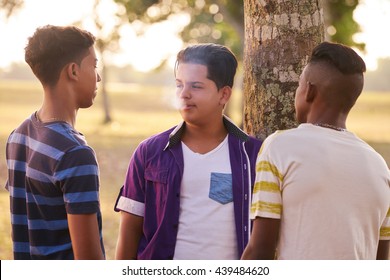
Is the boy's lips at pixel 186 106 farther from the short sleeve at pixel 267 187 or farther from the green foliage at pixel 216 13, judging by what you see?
the green foliage at pixel 216 13

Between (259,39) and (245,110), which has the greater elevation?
(259,39)

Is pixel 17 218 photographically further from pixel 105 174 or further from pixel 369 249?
pixel 105 174

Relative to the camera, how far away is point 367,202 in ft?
9.05

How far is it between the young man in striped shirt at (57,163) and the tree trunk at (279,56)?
0.99 m

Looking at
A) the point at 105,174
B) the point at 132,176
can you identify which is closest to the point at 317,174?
the point at 132,176

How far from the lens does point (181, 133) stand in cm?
339

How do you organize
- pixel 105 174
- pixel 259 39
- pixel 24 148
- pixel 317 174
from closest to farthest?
pixel 317 174, pixel 24 148, pixel 259 39, pixel 105 174

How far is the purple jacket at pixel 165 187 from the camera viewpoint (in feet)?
10.6

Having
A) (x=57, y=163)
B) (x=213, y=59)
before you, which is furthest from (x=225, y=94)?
(x=57, y=163)

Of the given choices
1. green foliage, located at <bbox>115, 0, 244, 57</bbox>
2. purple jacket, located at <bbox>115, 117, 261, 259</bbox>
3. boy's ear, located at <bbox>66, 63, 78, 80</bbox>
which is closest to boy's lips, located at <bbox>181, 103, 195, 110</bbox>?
purple jacket, located at <bbox>115, 117, 261, 259</bbox>

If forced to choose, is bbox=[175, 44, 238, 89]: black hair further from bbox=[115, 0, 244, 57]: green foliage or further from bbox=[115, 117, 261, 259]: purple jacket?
bbox=[115, 0, 244, 57]: green foliage

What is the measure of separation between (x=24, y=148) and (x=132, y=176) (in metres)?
0.53

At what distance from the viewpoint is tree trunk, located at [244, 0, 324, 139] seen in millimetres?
3762

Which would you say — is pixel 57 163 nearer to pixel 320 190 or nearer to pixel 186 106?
pixel 186 106
